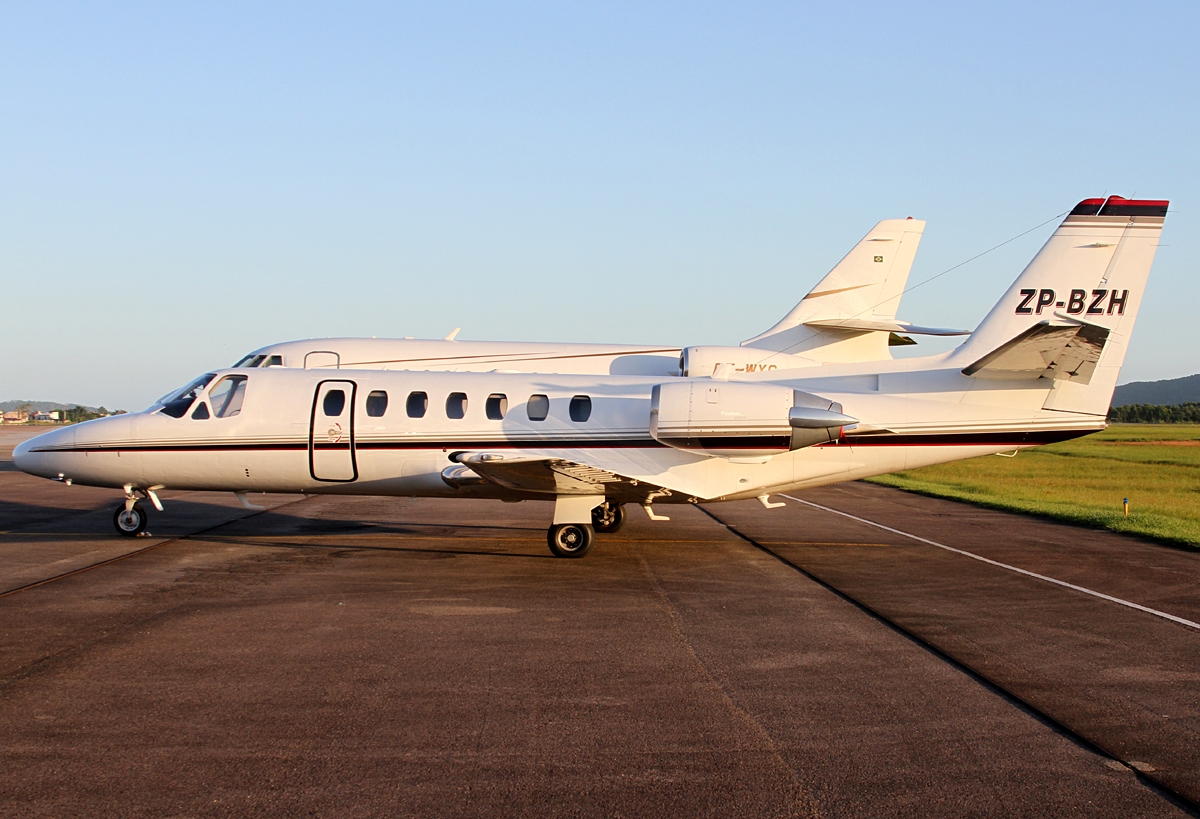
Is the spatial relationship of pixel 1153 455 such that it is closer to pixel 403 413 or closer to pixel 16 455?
pixel 403 413

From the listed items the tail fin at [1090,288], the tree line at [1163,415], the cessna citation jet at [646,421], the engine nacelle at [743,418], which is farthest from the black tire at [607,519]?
the tree line at [1163,415]

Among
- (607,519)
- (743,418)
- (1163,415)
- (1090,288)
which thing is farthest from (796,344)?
(1163,415)

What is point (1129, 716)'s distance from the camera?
262 inches

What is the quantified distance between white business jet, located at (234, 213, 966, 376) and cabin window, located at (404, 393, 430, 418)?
775 cm

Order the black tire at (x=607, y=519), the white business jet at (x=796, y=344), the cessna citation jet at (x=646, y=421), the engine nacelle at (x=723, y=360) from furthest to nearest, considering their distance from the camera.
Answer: the white business jet at (x=796, y=344) < the engine nacelle at (x=723, y=360) < the black tire at (x=607, y=519) < the cessna citation jet at (x=646, y=421)

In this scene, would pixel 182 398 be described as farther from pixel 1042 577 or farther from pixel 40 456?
pixel 1042 577

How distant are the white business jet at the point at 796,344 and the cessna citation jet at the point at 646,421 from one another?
7132 millimetres

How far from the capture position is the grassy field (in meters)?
19.3

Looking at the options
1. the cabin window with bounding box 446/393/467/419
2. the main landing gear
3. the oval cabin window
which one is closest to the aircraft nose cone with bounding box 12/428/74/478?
the oval cabin window

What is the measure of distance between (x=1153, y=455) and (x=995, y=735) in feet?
171

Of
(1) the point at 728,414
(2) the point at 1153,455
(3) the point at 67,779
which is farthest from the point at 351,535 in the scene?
(2) the point at 1153,455

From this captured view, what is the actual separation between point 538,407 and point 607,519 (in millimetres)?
3323

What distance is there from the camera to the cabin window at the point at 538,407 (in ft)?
46.9

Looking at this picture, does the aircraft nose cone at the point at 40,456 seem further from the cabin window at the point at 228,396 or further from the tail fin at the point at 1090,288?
the tail fin at the point at 1090,288
